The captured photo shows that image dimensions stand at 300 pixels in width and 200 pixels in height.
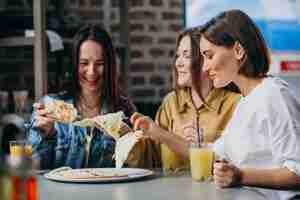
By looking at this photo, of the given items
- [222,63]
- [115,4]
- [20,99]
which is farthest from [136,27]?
[222,63]

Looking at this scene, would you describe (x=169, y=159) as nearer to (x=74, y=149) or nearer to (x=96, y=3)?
(x=74, y=149)

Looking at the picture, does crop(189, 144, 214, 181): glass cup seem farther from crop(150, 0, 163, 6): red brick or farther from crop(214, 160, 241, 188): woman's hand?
crop(150, 0, 163, 6): red brick

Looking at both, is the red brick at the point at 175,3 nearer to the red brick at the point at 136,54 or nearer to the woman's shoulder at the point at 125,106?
Result: the red brick at the point at 136,54

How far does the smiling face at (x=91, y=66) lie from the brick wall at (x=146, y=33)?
3.43 feet

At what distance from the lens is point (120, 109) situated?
230cm

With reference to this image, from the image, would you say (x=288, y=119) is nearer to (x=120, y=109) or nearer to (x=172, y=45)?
(x=120, y=109)

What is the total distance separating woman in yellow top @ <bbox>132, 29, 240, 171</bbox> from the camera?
215 cm

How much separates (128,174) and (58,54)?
1479 mm

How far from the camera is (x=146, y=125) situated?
1.90m

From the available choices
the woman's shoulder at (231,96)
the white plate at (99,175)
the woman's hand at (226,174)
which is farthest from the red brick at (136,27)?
the woman's hand at (226,174)

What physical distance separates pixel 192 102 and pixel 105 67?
0.40 metres

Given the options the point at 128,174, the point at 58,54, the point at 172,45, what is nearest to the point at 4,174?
the point at 128,174

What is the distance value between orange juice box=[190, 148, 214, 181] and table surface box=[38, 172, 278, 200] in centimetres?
3

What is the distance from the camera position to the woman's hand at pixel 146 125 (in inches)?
74.2
